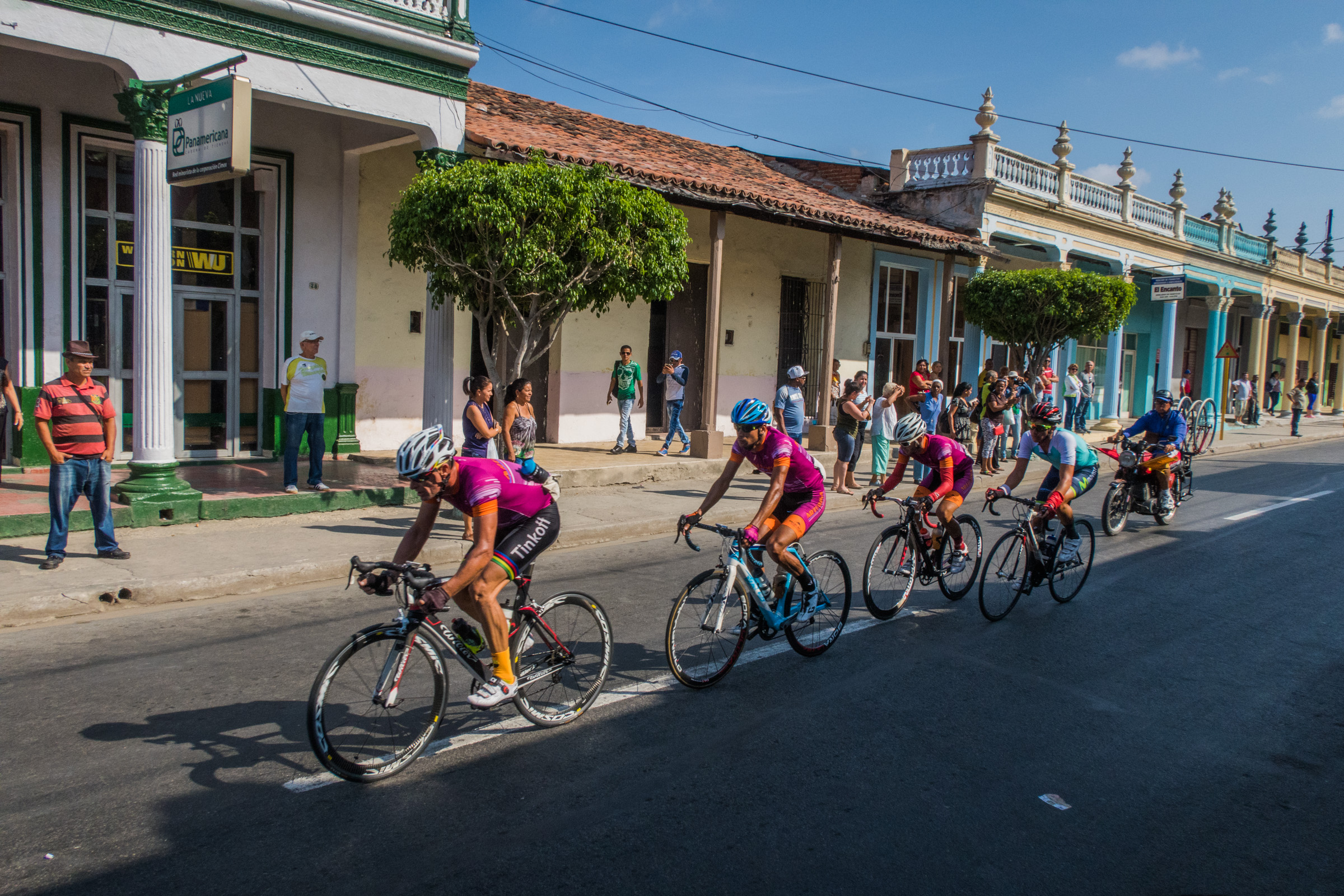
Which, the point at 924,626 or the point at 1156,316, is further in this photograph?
the point at 1156,316

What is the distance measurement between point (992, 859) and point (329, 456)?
37.7 ft

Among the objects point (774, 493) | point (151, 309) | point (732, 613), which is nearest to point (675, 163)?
point (151, 309)

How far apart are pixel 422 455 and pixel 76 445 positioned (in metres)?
4.99

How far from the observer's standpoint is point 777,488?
19.0ft

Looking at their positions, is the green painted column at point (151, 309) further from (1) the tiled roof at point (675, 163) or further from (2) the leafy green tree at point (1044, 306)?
(2) the leafy green tree at point (1044, 306)

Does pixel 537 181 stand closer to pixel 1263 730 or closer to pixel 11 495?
pixel 11 495

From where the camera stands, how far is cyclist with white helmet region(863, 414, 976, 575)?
23.7ft

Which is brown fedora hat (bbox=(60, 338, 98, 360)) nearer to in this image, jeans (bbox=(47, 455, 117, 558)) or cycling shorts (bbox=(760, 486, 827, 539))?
jeans (bbox=(47, 455, 117, 558))

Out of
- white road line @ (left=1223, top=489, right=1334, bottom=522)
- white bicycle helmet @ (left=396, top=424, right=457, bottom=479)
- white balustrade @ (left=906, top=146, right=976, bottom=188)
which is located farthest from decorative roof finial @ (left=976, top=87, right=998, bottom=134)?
white bicycle helmet @ (left=396, top=424, right=457, bottom=479)

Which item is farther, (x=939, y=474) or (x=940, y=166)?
(x=940, y=166)

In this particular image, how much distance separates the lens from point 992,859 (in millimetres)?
3824

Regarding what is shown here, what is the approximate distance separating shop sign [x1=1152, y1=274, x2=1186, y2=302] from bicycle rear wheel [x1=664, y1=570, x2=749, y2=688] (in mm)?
22639

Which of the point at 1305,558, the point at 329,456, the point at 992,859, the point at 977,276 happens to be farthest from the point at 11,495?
the point at 977,276

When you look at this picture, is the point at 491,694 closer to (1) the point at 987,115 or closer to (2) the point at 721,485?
(2) the point at 721,485
